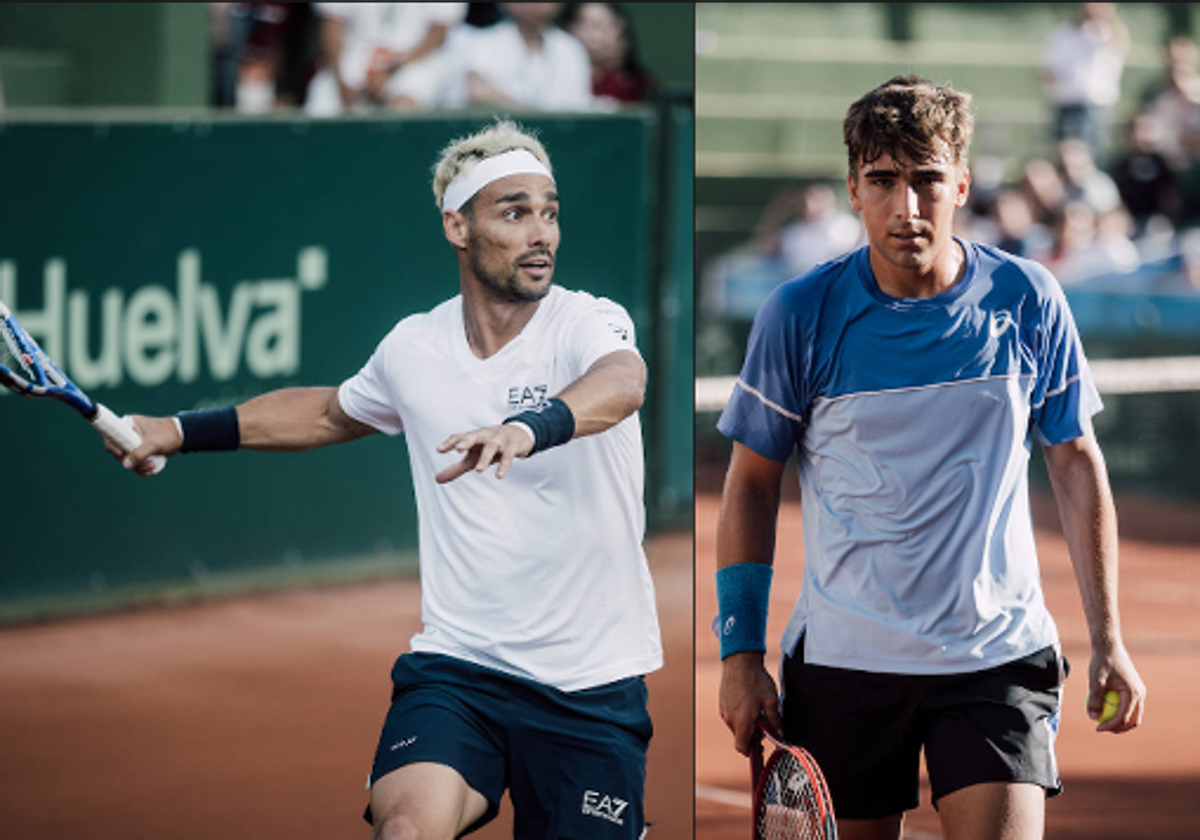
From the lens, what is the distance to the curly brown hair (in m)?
3.54

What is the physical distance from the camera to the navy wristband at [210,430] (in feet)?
13.1

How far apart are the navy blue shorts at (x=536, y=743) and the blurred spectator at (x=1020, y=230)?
13357 mm

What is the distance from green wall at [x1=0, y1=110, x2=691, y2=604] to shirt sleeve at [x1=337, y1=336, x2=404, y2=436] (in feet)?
16.7

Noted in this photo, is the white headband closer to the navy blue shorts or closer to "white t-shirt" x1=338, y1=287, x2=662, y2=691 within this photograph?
"white t-shirt" x1=338, y1=287, x2=662, y2=691

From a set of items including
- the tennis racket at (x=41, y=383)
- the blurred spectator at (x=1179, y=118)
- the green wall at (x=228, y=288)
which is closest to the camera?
the tennis racket at (x=41, y=383)

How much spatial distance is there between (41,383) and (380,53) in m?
8.24

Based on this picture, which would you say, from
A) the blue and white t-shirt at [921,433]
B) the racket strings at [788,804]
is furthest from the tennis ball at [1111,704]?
the racket strings at [788,804]

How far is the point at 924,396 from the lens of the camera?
3.59m

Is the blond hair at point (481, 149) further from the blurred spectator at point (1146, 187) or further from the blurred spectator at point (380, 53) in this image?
the blurred spectator at point (1146, 187)

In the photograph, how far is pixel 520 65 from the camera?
11242mm

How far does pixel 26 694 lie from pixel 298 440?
15.0 ft

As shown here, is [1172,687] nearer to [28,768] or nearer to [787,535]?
[787,535]

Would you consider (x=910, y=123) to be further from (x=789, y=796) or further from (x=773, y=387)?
(x=789, y=796)

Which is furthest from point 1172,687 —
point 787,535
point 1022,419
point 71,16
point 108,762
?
point 71,16
